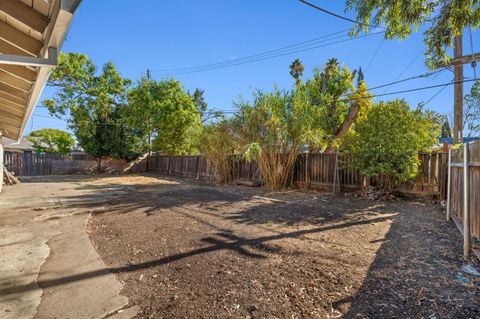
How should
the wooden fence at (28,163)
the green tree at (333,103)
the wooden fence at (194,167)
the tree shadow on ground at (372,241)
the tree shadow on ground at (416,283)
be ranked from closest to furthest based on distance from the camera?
the tree shadow on ground at (416,283), the tree shadow on ground at (372,241), the green tree at (333,103), the wooden fence at (194,167), the wooden fence at (28,163)

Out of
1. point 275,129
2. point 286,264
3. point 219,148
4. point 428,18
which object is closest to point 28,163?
point 219,148

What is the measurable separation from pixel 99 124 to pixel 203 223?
1605cm

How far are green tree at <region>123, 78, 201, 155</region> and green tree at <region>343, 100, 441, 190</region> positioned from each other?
10992mm

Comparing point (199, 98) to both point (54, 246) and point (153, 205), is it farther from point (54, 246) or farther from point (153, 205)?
point (54, 246)

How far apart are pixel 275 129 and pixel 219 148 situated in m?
3.45

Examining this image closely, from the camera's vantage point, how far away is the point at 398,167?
643 centimetres

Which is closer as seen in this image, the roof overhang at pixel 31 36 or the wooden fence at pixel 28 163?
the roof overhang at pixel 31 36

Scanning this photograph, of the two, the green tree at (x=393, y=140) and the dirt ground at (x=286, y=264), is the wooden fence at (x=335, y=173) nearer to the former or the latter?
the green tree at (x=393, y=140)

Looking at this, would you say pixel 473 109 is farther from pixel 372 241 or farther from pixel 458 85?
pixel 372 241

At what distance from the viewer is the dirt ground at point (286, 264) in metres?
1.96

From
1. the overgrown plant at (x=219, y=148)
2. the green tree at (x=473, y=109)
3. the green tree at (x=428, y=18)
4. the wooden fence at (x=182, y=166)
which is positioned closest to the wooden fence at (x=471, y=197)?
the green tree at (x=428, y=18)

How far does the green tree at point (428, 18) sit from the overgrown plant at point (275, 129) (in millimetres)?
4441

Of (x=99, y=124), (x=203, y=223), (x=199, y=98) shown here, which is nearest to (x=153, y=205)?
(x=203, y=223)

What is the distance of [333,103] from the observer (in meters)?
13.1
